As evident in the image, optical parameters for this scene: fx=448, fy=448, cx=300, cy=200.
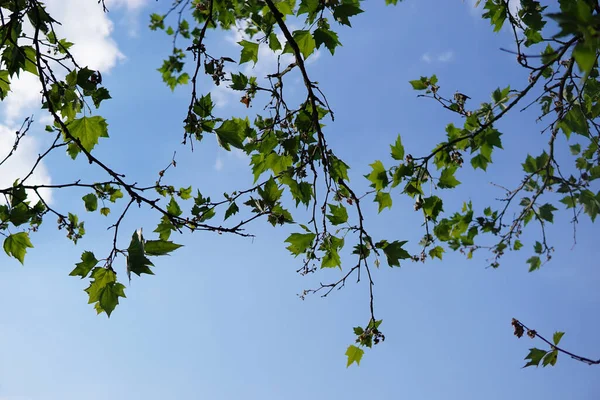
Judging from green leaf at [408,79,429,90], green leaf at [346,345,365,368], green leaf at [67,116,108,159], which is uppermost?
green leaf at [408,79,429,90]

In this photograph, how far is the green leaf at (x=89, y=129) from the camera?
2904mm

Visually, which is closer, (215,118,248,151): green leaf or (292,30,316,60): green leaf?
(292,30,316,60): green leaf

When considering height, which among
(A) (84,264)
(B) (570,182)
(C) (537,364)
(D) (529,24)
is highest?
(D) (529,24)

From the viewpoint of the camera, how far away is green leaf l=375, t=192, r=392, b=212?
3.38 meters

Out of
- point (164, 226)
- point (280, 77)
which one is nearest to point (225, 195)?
point (164, 226)

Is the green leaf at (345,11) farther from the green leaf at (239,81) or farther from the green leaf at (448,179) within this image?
the green leaf at (448,179)

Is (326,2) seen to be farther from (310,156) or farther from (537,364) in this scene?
(537,364)

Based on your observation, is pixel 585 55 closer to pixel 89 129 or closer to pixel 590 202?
pixel 89 129

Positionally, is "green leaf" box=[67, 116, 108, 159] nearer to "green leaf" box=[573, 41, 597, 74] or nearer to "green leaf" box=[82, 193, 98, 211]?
"green leaf" box=[82, 193, 98, 211]

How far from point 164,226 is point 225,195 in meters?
0.46

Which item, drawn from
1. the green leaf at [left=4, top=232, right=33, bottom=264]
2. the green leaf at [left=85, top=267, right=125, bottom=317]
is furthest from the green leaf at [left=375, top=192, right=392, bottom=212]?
the green leaf at [left=4, top=232, right=33, bottom=264]

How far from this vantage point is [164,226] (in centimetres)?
293

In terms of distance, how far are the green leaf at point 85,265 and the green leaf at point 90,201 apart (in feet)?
5.50

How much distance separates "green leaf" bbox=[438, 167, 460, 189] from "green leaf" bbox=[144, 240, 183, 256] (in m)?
2.10
